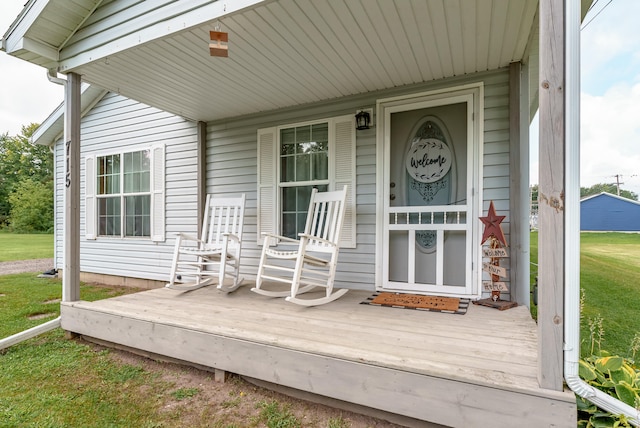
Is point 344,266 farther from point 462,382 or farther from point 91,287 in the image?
point 91,287

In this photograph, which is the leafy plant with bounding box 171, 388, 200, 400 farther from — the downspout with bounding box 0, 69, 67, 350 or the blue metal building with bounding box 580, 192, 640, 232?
the blue metal building with bounding box 580, 192, 640, 232

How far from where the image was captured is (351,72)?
9.57 ft

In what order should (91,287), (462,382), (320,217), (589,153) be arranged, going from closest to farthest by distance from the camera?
(462,382) < (589,153) < (320,217) < (91,287)

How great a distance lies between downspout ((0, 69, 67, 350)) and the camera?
100 inches

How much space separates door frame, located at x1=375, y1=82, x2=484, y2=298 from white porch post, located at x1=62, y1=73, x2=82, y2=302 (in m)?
2.78

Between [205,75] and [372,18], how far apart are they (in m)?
1.68

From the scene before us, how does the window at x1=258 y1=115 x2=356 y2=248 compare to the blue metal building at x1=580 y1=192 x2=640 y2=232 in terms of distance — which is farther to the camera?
the window at x1=258 y1=115 x2=356 y2=248

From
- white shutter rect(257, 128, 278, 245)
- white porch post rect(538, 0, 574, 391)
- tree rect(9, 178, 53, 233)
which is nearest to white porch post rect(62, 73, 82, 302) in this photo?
white shutter rect(257, 128, 278, 245)

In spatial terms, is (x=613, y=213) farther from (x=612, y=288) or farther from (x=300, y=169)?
(x=300, y=169)

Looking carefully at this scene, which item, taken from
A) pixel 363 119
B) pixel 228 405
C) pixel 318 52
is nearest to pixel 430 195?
pixel 363 119

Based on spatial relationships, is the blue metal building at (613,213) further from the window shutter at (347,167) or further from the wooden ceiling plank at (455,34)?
the window shutter at (347,167)

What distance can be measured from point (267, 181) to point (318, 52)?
5.68ft

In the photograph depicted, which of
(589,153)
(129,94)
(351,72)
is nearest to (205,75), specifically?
(129,94)

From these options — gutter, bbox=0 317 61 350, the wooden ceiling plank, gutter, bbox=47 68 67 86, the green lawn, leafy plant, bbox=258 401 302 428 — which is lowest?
leafy plant, bbox=258 401 302 428
